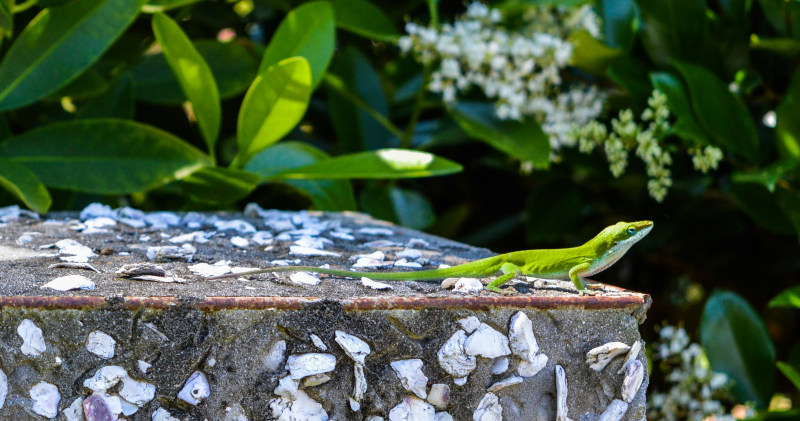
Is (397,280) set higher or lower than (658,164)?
lower

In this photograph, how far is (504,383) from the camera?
2.93 feet

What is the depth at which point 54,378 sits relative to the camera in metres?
0.85

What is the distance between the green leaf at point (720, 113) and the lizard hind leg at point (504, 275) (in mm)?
734

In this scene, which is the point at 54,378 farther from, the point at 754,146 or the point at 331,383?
the point at 754,146

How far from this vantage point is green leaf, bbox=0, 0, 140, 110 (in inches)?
59.2

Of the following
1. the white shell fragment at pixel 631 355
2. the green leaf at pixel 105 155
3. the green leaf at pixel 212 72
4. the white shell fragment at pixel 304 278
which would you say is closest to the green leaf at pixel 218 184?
the green leaf at pixel 105 155

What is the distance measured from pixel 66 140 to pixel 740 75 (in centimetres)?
149

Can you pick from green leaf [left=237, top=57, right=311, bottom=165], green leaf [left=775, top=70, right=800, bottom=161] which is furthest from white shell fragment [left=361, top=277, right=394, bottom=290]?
green leaf [left=775, top=70, right=800, bottom=161]

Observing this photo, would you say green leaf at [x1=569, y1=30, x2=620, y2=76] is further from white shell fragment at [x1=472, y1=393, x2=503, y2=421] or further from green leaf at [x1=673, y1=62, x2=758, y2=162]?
white shell fragment at [x1=472, y1=393, x2=503, y2=421]

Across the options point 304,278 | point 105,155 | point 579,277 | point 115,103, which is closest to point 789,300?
point 579,277

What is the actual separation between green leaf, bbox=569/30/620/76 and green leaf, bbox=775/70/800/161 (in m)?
Answer: 0.38

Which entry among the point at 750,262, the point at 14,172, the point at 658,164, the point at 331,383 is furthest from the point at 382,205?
the point at 750,262

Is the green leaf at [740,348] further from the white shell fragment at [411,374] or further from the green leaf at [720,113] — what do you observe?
the white shell fragment at [411,374]

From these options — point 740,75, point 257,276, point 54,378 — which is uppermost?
point 740,75
